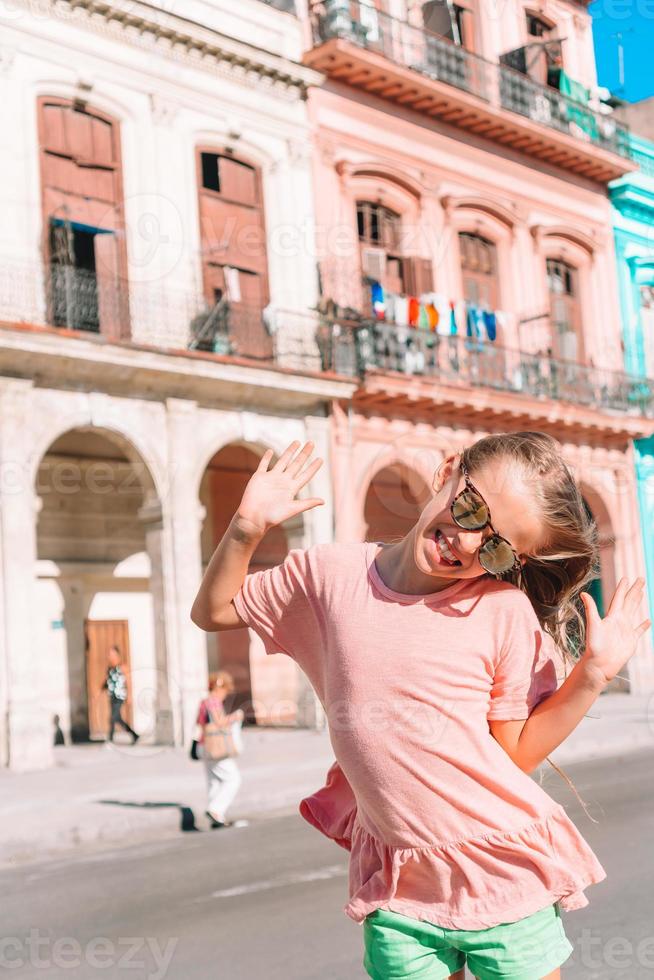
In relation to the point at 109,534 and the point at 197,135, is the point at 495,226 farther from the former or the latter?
the point at 109,534

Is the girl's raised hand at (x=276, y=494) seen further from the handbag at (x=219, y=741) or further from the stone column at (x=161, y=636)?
the stone column at (x=161, y=636)

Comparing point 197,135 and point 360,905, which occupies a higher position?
point 197,135

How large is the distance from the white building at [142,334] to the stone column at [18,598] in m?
0.03

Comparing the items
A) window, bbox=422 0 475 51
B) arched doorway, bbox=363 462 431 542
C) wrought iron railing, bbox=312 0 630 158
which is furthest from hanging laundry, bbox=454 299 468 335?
window, bbox=422 0 475 51

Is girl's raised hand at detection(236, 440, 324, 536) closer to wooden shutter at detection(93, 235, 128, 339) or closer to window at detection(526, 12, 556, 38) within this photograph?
wooden shutter at detection(93, 235, 128, 339)

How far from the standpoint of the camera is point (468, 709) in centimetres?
232

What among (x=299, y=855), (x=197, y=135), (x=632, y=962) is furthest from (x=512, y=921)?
(x=197, y=135)

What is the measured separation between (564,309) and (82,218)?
11.9 metres

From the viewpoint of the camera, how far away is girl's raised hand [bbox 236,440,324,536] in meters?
2.41

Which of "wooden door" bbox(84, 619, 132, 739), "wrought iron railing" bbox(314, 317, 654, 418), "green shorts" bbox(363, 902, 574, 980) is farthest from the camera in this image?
"wrought iron railing" bbox(314, 317, 654, 418)

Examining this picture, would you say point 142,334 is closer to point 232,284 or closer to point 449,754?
point 232,284

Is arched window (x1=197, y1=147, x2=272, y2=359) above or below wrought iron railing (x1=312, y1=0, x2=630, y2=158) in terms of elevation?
below

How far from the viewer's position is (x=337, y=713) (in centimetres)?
240

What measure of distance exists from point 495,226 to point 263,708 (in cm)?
1048
